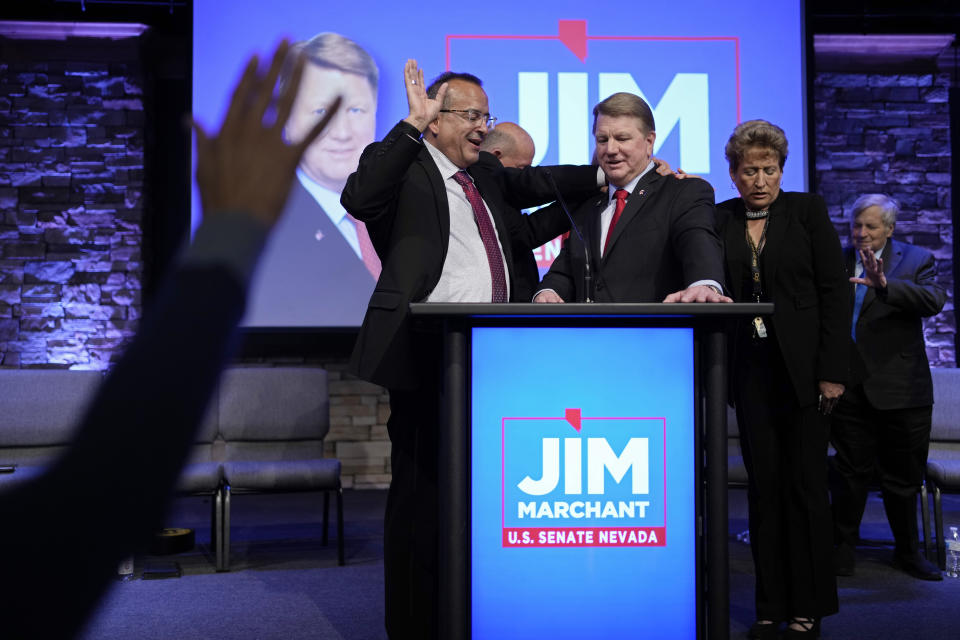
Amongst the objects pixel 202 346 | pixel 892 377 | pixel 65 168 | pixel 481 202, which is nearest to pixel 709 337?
pixel 481 202

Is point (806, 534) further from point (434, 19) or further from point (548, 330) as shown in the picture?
point (434, 19)

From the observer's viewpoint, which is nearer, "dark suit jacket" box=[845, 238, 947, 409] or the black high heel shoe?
the black high heel shoe

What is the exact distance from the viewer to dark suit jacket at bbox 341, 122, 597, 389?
7.20 ft

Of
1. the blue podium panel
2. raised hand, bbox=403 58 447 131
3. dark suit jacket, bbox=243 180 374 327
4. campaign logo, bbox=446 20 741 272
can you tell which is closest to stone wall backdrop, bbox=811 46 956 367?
campaign logo, bbox=446 20 741 272

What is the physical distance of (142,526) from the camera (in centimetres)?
42

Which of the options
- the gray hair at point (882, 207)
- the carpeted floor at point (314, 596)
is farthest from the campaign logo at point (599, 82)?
the carpeted floor at point (314, 596)

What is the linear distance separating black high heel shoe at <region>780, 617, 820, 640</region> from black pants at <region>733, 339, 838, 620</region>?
25 mm

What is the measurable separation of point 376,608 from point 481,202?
1.58 m

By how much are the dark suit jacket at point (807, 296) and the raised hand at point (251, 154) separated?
2.46 meters

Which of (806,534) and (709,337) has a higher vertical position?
(709,337)

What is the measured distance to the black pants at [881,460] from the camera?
12.7ft

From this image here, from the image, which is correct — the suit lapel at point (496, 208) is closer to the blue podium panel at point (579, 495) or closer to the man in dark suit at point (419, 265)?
the man in dark suit at point (419, 265)

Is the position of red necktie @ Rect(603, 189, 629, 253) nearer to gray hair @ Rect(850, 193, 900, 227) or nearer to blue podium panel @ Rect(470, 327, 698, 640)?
blue podium panel @ Rect(470, 327, 698, 640)

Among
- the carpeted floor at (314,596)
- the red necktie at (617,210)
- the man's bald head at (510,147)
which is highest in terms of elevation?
the man's bald head at (510,147)
